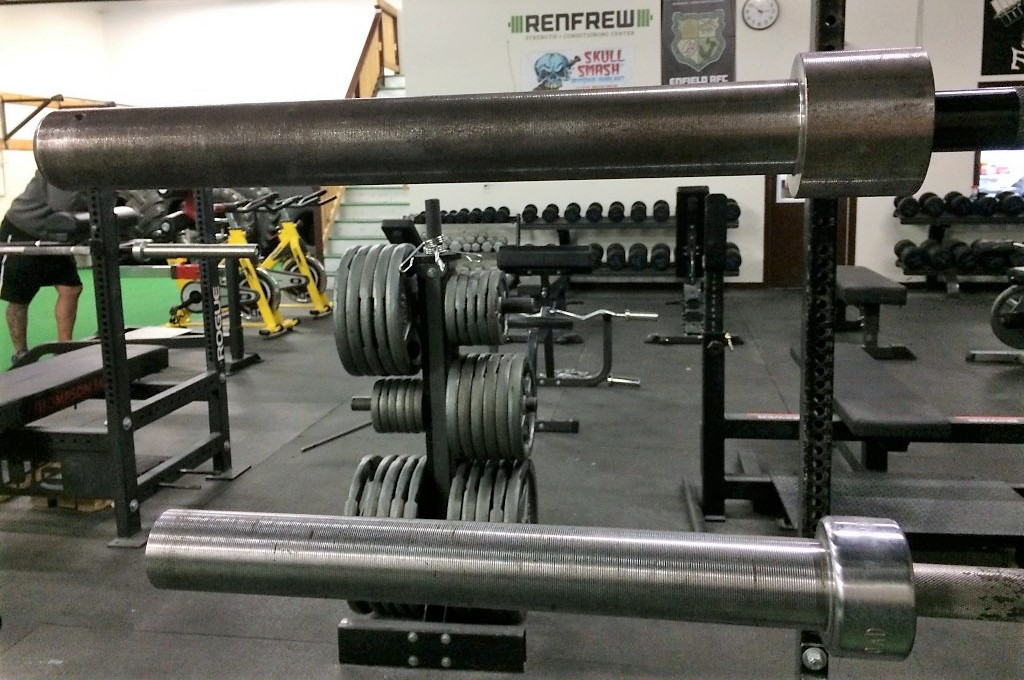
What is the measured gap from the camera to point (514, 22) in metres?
8.10

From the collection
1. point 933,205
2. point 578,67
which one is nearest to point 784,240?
point 933,205

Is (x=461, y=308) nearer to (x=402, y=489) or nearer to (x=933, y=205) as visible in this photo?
(x=402, y=489)

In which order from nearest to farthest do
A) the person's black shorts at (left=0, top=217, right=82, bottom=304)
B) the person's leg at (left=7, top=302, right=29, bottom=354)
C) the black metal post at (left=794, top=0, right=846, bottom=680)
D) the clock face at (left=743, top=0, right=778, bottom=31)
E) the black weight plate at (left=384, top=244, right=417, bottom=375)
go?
the black metal post at (left=794, top=0, right=846, bottom=680) < the black weight plate at (left=384, top=244, right=417, bottom=375) < the person's black shorts at (left=0, top=217, right=82, bottom=304) < the person's leg at (left=7, top=302, right=29, bottom=354) < the clock face at (left=743, top=0, right=778, bottom=31)

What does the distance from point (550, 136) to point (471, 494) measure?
59.7 inches

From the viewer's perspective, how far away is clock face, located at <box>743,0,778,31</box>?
24.8ft

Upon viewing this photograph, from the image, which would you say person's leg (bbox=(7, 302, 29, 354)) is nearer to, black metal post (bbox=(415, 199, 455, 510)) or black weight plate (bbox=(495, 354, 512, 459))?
black metal post (bbox=(415, 199, 455, 510))

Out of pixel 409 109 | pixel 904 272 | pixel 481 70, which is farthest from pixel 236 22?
pixel 409 109

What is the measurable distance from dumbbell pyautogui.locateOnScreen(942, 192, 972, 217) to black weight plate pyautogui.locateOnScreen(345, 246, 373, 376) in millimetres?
7020

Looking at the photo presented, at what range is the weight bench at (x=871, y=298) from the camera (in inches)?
185

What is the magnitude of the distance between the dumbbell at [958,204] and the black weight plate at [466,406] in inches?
268

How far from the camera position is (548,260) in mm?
4203

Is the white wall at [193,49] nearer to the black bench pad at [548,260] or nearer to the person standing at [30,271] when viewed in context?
the person standing at [30,271]

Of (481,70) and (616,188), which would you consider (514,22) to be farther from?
(616,188)

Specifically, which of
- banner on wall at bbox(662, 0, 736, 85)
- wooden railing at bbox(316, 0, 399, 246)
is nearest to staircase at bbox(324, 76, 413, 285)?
wooden railing at bbox(316, 0, 399, 246)
